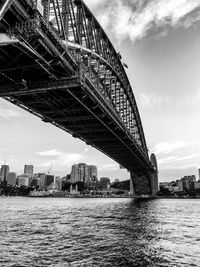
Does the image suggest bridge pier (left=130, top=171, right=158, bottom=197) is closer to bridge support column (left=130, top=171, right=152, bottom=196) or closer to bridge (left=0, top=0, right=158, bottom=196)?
bridge support column (left=130, top=171, right=152, bottom=196)

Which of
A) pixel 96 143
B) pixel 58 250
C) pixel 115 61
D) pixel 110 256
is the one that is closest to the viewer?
pixel 110 256

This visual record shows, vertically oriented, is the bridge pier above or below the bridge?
below

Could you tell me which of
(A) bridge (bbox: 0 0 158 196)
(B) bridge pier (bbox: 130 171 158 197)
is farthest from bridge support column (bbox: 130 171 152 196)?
(A) bridge (bbox: 0 0 158 196)

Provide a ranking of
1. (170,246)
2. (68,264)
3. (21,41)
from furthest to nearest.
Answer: (21,41)
(170,246)
(68,264)

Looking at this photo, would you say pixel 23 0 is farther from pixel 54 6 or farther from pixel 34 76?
pixel 34 76

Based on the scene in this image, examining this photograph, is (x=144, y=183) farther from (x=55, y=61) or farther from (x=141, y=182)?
(x=55, y=61)

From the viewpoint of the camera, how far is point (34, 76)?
2619 centimetres

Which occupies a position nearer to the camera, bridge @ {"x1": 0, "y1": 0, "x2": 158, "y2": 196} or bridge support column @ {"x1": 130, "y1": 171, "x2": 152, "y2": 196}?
bridge @ {"x1": 0, "y1": 0, "x2": 158, "y2": 196}

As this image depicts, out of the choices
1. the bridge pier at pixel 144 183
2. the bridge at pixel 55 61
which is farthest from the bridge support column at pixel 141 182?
the bridge at pixel 55 61

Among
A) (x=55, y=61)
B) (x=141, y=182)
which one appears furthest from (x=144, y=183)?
(x=55, y=61)

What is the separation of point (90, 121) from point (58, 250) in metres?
28.1

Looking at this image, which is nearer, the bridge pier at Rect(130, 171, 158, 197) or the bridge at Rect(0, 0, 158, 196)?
the bridge at Rect(0, 0, 158, 196)

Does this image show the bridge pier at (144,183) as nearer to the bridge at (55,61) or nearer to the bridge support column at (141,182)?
the bridge support column at (141,182)

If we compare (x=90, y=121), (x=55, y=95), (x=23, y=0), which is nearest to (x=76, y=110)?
(x=55, y=95)
